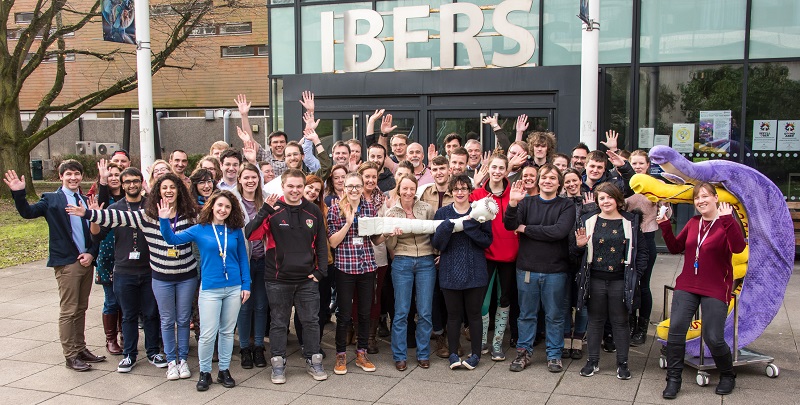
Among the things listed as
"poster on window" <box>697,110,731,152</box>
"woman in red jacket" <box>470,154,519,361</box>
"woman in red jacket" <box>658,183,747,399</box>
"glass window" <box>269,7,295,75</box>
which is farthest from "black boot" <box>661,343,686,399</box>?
"glass window" <box>269,7,295,75</box>

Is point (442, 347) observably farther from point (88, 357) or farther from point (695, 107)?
point (695, 107)

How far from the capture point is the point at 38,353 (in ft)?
22.2

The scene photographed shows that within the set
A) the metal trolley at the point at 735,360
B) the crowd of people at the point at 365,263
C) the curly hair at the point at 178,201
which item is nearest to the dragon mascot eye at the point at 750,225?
the metal trolley at the point at 735,360

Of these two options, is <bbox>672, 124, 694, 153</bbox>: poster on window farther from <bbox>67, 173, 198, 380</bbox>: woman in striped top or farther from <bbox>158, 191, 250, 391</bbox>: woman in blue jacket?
<bbox>67, 173, 198, 380</bbox>: woman in striped top

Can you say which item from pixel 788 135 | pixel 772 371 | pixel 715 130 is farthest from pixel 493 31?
pixel 772 371

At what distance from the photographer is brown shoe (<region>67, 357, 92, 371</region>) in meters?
6.23

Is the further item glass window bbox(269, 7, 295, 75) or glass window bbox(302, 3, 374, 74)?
glass window bbox(269, 7, 295, 75)

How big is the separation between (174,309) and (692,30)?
28.5ft

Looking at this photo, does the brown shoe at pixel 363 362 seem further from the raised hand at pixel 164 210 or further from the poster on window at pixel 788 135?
the poster on window at pixel 788 135

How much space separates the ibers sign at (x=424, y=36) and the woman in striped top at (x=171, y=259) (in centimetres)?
696

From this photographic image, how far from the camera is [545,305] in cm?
621

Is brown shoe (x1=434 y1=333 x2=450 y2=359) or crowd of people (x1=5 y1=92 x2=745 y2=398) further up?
crowd of people (x1=5 y1=92 x2=745 y2=398)

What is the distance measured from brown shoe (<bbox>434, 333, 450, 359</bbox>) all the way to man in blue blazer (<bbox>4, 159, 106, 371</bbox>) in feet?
9.87

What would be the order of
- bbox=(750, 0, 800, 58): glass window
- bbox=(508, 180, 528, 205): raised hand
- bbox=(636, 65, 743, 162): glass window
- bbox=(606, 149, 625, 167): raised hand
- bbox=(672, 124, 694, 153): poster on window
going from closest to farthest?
bbox=(508, 180, 528, 205): raised hand, bbox=(606, 149, 625, 167): raised hand, bbox=(750, 0, 800, 58): glass window, bbox=(636, 65, 743, 162): glass window, bbox=(672, 124, 694, 153): poster on window
